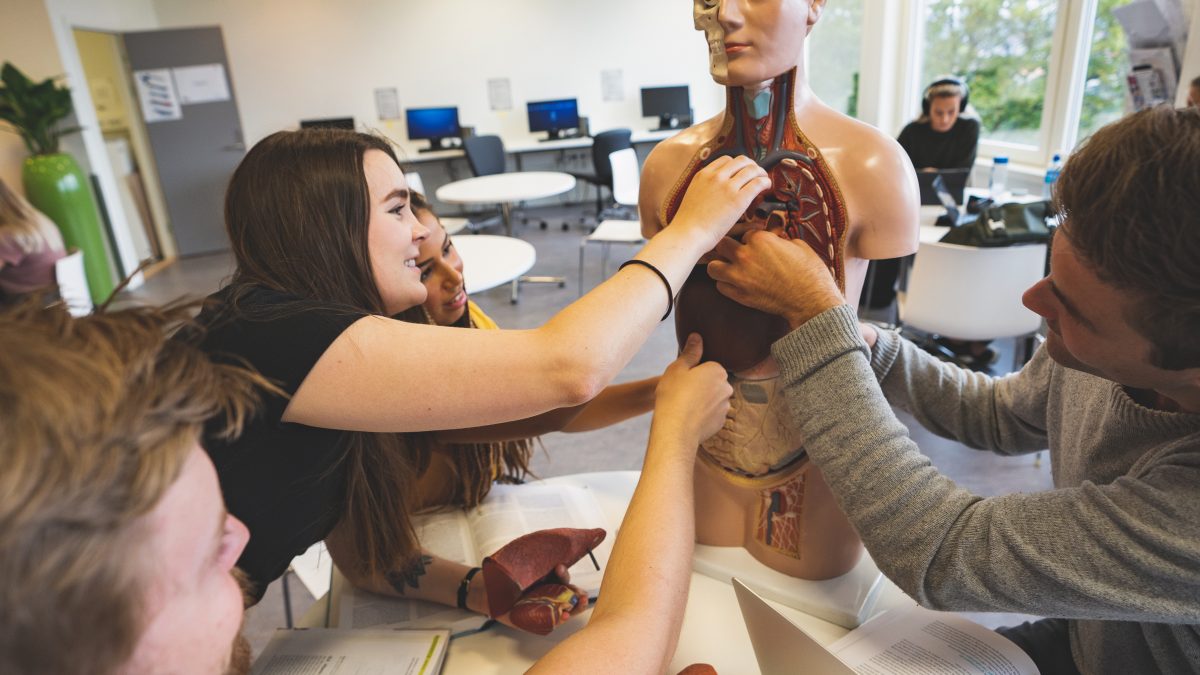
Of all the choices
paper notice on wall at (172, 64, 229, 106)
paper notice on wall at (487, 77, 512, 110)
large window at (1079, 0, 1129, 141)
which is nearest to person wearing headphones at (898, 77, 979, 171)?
large window at (1079, 0, 1129, 141)

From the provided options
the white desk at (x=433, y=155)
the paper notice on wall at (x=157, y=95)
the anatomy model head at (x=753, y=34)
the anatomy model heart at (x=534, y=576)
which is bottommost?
the anatomy model heart at (x=534, y=576)

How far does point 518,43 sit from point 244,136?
2.93m

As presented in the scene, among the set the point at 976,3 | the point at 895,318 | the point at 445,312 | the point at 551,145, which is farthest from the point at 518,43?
the point at 445,312

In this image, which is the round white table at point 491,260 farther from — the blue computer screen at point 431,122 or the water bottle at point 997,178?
the blue computer screen at point 431,122

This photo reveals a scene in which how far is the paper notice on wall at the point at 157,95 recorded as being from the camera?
20.6 ft

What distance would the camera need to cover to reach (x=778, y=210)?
107 cm

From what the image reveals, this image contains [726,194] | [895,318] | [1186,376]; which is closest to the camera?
[1186,376]

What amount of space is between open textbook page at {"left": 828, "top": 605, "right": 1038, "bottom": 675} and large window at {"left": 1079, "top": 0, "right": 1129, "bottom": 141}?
149 inches

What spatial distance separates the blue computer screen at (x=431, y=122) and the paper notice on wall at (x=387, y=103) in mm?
166

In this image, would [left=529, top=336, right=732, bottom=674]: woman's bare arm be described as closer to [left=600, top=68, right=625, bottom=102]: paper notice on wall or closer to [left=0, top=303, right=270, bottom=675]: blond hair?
[left=0, top=303, right=270, bottom=675]: blond hair

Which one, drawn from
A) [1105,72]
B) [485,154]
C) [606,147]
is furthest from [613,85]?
[1105,72]

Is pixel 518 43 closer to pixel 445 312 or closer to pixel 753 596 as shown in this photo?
pixel 445 312

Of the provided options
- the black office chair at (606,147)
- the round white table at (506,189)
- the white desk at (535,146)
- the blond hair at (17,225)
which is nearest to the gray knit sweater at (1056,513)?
the blond hair at (17,225)

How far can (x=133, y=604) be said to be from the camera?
47 centimetres
